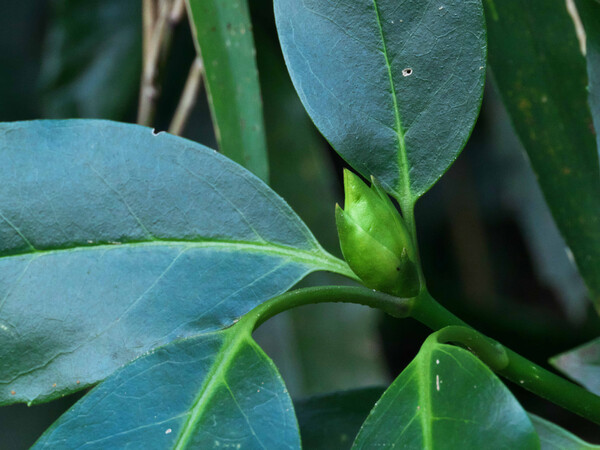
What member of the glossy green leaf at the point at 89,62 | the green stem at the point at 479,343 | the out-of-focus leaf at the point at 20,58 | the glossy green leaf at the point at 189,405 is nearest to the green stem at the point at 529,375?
the green stem at the point at 479,343

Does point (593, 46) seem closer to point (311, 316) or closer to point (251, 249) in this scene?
point (251, 249)

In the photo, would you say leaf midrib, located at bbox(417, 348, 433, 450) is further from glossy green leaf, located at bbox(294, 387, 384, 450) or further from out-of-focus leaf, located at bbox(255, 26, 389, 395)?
out-of-focus leaf, located at bbox(255, 26, 389, 395)

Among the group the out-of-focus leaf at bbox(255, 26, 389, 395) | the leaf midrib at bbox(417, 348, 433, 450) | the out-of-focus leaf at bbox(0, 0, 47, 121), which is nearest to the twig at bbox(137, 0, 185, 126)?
the out-of-focus leaf at bbox(255, 26, 389, 395)

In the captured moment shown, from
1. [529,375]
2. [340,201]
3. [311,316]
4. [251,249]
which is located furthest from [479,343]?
[340,201]

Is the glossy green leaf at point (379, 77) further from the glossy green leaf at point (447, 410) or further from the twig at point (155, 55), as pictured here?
the twig at point (155, 55)

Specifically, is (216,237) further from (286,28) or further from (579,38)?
(579,38)
